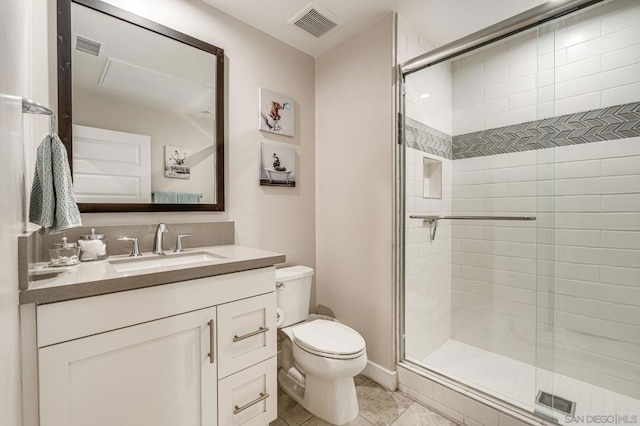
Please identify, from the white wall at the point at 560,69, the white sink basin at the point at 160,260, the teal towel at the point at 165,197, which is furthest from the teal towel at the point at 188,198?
the white wall at the point at 560,69

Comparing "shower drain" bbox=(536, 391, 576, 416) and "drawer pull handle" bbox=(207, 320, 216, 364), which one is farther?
"shower drain" bbox=(536, 391, 576, 416)

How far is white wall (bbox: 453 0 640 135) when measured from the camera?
148 centimetres

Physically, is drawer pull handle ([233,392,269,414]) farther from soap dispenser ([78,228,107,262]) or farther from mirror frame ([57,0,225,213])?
mirror frame ([57,0,225,213])

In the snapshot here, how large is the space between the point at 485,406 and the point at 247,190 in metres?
1.78

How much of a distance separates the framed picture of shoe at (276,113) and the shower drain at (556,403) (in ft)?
6.95

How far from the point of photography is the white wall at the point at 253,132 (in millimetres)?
1614

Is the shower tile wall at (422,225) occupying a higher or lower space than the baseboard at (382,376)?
higher

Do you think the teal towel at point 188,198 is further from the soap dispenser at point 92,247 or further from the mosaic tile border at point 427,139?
the mosaic tile border at point 427,139

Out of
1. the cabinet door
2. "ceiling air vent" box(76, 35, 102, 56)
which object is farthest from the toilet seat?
"ceiling air vent" box(76, 35, 102, 56)

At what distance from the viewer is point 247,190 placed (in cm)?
187

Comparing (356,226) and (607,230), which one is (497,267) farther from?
(356,226)

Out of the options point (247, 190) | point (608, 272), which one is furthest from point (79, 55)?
point (608, 272)

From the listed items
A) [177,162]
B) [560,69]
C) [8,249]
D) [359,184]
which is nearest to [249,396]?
[8,249]

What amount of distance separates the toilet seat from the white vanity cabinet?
22 cm
